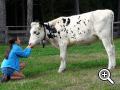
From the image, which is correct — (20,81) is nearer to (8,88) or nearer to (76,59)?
(8,88)

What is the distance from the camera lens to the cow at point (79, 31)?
12531 millimetres

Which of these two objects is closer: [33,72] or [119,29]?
[33,72]

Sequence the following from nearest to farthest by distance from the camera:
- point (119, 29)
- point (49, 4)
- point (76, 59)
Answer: point (76, 59) → point (119, 29) → point (49, 4)

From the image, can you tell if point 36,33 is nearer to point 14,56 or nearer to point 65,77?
point 14,56

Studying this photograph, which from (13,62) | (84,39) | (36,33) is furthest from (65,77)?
(36,33)

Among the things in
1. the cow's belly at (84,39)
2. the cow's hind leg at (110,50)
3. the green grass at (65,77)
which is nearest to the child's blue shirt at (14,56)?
the green grass at (65,77)

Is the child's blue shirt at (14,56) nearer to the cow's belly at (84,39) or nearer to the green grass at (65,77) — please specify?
the green grass at (65,77)

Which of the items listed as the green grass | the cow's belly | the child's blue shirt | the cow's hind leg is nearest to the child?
the child's blue shirt

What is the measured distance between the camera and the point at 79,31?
12734mm

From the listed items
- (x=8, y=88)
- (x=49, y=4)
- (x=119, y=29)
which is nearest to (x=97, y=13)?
(x=8, y=88)

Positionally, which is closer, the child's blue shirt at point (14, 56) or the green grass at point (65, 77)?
the green grass at point (65, 77)

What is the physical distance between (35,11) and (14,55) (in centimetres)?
2588

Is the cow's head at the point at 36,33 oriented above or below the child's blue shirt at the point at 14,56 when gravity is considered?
above

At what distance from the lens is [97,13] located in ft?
41.5
